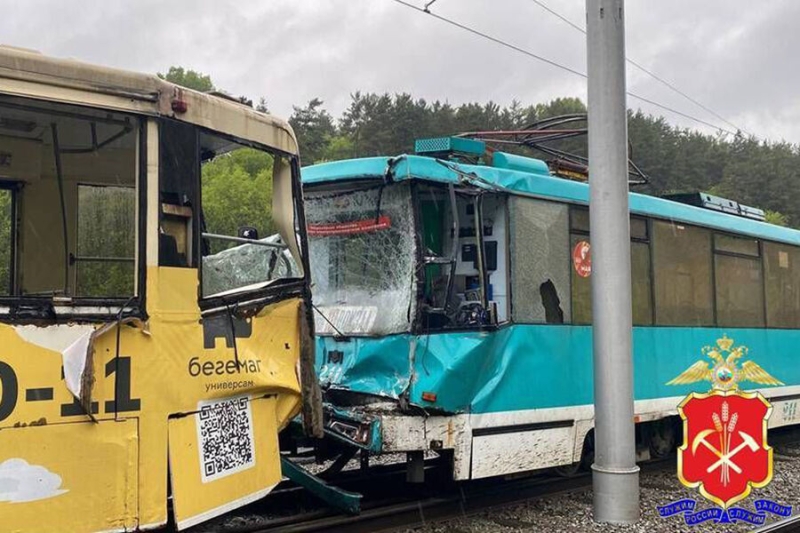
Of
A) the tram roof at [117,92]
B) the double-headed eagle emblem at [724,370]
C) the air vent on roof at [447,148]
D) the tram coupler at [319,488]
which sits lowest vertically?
the tram coupler at [319,488]

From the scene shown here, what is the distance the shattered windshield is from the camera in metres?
6.80

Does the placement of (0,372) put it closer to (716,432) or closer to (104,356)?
(104,356)

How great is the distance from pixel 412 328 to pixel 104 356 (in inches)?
120

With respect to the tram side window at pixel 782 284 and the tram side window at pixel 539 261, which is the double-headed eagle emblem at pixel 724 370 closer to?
the tram side window at pixel 782 284

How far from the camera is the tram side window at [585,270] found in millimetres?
7719

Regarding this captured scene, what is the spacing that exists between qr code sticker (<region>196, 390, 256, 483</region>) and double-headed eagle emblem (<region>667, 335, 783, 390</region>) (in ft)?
18.0

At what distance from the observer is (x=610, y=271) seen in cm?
668

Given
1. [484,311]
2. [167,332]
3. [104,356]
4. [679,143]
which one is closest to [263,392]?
[167,332]

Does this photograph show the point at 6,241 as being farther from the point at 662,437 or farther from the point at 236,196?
the point at 662,437

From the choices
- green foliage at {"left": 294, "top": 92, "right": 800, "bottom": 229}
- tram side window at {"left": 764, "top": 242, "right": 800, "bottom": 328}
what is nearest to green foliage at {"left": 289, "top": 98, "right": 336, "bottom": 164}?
green foliage at {"left": 294, "top": 92, "right": 800, "bottom": 229}

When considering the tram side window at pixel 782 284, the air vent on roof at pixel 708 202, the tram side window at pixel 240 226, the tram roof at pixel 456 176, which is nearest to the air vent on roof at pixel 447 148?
the tram roof at pixel 456 176

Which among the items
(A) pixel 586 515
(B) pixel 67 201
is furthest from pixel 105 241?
(A) pixel 586 515

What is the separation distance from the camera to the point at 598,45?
22.4ft

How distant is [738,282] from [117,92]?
815 centimetres
